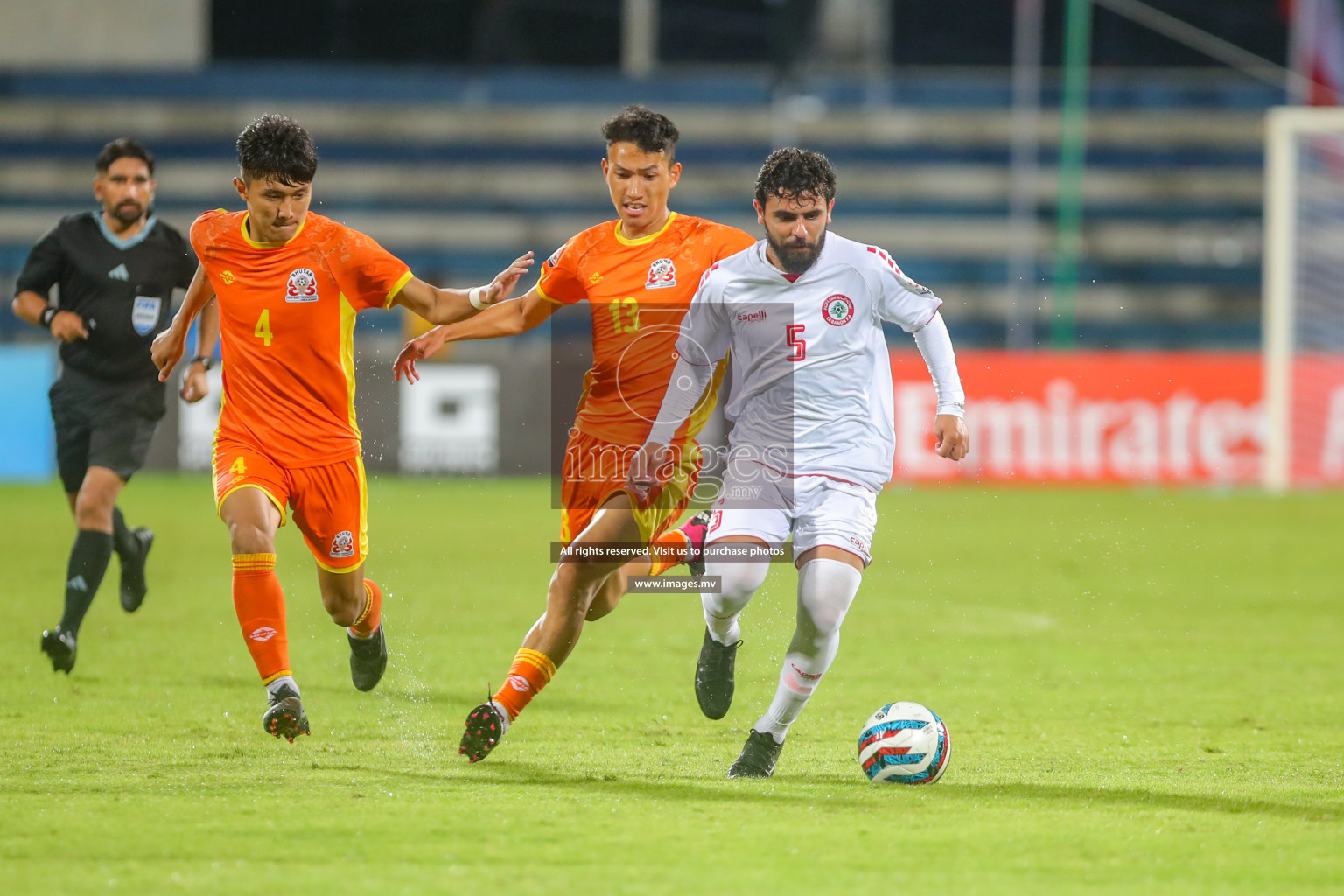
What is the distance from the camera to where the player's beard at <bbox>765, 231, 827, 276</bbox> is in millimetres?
5441

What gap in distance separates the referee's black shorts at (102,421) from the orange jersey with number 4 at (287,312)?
1858 mm

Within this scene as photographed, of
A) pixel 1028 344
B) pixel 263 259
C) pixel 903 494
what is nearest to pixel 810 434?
pixel 263 259

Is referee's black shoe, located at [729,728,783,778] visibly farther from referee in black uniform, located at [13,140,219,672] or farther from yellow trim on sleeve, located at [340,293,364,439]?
referee in black uniform, located at [13,140,219,672]

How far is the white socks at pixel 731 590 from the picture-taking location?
549 cm

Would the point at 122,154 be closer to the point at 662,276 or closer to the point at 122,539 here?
the point at 122,539

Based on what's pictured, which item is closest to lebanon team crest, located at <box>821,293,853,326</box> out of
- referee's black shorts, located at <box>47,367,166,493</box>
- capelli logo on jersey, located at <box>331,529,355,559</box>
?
capelli logo on jersey, located at <box>331,529,355,559</box>

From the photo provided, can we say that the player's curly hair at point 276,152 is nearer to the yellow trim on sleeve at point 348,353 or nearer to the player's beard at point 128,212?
the yellow trim on sleeve at point 348,353

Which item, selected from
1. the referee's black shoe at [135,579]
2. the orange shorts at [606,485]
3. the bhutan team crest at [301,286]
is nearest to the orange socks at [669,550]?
the orange shorts at [606,485]

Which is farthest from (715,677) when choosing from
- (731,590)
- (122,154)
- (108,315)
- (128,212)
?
(122,154)

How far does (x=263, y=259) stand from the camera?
586cm

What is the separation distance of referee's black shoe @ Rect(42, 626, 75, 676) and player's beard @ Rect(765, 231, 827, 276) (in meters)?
3.67

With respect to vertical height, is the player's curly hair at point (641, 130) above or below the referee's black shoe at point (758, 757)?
above

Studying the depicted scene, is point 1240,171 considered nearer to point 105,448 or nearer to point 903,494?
point 903,494

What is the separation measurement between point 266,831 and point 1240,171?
25486mm
